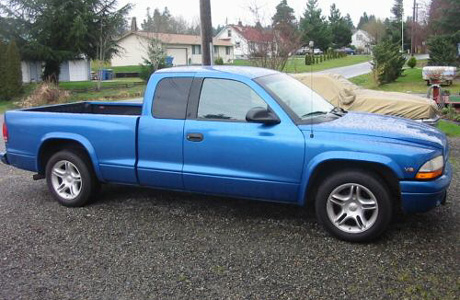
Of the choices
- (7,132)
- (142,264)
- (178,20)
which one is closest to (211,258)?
(142,264)

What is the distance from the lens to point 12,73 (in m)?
26.0

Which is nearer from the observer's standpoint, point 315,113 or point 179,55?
point 315,113

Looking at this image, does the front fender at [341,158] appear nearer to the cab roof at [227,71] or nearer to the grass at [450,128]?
the cab roof at [227,71]

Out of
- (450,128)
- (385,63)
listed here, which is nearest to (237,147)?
(450,128)

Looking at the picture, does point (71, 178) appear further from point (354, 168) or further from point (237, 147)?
point (354, 168)

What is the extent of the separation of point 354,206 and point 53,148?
382 centimetres

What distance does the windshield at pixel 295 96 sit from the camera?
16.3 ft

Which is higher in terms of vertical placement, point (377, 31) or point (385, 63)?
point (377, 31)

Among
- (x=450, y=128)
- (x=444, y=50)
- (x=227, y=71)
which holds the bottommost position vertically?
(x=450, y=128)

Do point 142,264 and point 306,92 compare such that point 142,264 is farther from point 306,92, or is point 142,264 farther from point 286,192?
point 306,92

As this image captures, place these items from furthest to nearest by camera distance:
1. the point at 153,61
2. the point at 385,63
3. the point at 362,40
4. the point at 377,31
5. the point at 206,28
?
the point at 362,40
the point at 377,31
the point at 153,61
the point at 385,63
the point at 206,28

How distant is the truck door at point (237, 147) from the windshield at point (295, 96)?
0.65ft

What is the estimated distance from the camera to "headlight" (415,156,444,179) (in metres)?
4.25

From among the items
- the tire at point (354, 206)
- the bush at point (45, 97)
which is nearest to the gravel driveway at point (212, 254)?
the tire at point (354, 206)
